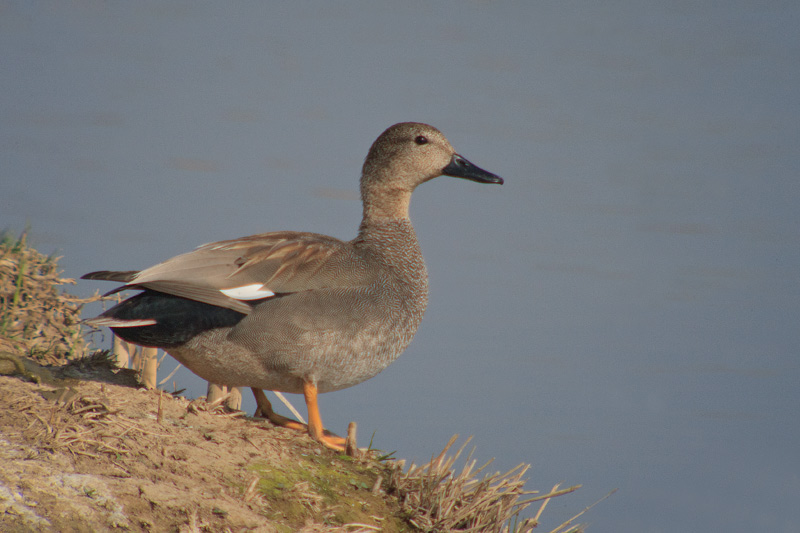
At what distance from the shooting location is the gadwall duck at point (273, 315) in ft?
13.2

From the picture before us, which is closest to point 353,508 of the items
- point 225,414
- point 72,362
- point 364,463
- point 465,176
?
point 364,463

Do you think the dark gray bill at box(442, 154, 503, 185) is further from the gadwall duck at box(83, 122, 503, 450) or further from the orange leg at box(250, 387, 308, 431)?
the orange leg at box(250, 387, 308, 431)

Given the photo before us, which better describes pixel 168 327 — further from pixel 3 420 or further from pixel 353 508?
pixel 353 508

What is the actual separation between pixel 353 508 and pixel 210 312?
1.34 metres

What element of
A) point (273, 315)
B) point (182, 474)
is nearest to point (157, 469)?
point (182, 474)

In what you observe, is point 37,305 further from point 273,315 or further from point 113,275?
point 273,315

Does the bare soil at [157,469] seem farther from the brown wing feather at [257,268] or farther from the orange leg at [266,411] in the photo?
the brown wing feather at [257,268]

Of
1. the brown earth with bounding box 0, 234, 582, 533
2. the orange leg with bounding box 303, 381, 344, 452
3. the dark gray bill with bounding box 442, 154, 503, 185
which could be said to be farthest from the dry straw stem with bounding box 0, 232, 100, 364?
the dark gray bill with bounding box 442, 154, 503, 185

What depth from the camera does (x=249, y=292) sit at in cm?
406

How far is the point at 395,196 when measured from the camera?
5246mm

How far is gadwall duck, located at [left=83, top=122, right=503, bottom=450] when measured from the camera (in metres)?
4.02

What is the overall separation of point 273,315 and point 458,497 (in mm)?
1358

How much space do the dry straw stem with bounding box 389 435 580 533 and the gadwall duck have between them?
0.55 m

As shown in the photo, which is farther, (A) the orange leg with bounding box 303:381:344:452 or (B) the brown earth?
(A) the orange leg with bounding box 303:381:344:452
